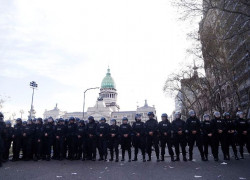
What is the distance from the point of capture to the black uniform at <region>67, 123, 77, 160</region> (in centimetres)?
1229

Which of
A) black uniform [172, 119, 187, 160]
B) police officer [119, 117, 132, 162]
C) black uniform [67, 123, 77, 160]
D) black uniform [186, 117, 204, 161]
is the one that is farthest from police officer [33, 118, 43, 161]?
black uniform [186, 117, 204, 161]

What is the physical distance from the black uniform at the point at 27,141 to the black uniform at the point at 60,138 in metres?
1.54

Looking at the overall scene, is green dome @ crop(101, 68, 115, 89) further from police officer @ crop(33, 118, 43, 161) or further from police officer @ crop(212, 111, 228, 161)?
police officer @ crop(212, 111, 228, 161)

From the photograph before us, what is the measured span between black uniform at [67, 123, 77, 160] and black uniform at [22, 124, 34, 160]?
7.31 feet

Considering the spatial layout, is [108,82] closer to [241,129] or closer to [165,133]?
[165,133]

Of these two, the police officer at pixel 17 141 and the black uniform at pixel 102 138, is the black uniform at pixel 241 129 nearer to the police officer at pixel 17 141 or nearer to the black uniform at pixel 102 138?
the black uniform at pixel 102 138

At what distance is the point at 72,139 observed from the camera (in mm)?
12453

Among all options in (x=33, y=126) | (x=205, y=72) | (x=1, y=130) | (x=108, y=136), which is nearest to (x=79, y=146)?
(x=108, y=136)

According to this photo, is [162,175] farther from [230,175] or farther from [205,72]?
[205,72]

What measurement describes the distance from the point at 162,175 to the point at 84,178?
2.57 m

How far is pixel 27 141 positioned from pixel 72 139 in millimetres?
2628

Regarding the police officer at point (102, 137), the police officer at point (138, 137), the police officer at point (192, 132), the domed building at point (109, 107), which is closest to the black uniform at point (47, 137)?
the police officer at point (102, 137)

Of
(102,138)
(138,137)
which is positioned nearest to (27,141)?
(102,138)

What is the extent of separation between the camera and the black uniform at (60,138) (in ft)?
40.3
